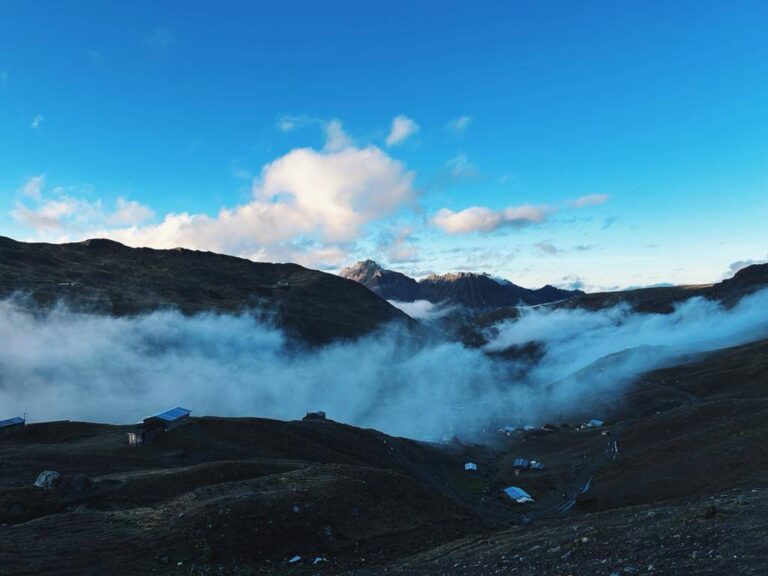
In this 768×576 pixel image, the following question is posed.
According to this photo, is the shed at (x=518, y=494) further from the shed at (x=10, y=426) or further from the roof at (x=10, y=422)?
the roof at (x=10, y=422)

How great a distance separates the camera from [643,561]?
23.9m

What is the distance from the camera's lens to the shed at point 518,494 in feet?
288

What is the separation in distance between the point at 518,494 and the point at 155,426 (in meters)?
65.0

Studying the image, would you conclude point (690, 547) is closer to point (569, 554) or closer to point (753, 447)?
point (569, 554)

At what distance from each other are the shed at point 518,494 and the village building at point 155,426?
61173 millimetres

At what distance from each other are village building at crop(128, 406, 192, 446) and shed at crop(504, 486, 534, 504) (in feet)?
201

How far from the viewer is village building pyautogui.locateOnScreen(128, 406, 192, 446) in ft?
247

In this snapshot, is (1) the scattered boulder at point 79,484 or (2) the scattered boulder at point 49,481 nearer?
(1) the scattered boulder at point 79,484

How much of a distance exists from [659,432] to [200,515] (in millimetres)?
89881

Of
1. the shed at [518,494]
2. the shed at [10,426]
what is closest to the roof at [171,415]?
the shed at [10,426]

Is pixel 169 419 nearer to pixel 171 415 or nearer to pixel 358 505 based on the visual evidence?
pixel 171 415

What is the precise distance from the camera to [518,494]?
90.4 metres

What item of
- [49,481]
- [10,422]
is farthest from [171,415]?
[49,481]

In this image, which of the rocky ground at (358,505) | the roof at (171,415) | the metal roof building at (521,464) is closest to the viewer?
the rocky ground at (358,505)
